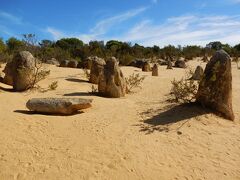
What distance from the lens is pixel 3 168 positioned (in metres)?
4.95

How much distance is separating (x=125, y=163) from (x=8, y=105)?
463 centimetres

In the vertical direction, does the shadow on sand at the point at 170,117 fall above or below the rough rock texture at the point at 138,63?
below

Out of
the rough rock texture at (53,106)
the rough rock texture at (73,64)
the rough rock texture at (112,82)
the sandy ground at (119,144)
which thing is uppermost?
the rough rock texture at (73,64)

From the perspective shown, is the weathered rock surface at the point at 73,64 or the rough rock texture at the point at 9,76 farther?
the weathered rock surface at the point at 73,64

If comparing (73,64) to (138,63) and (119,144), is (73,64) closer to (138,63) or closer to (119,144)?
(138,63)

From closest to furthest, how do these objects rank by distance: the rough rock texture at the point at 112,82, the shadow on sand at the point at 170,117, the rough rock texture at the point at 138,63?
the shadow on sand at the point at 170,117 → the rough rock texture at the point at 112,82 → the rough rock texture at the point at 138,63

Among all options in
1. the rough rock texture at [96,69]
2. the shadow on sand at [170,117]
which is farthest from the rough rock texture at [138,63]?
the shadow on sand at [170,117]

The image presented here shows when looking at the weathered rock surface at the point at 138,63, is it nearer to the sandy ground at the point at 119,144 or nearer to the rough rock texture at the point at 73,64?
the rough rock texture at the point at 73,64

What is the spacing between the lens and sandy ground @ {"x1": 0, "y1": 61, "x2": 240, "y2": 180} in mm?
5138

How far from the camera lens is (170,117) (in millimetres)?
8055

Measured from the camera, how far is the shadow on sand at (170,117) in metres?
7.21

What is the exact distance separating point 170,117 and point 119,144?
7.81 ft

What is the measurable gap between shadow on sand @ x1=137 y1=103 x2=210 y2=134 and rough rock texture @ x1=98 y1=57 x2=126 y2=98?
97.8 inches

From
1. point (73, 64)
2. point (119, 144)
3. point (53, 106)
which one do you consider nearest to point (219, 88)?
point (119, 144)
